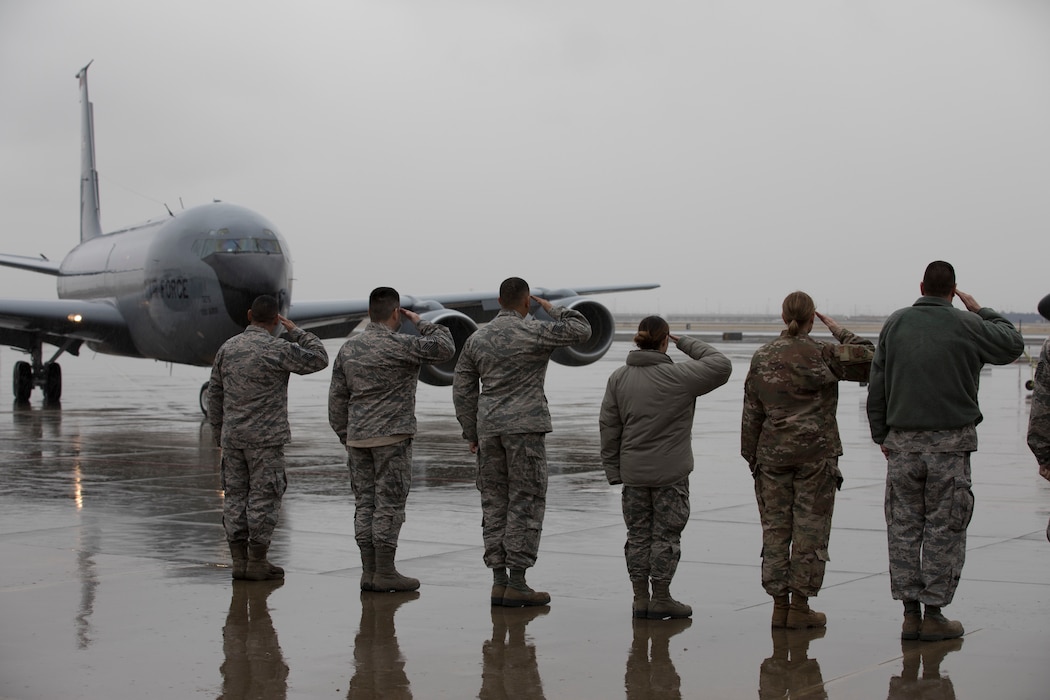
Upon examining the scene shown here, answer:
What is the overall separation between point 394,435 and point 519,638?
74.9 inches

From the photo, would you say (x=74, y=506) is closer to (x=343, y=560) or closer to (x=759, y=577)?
(x=343, y=560)

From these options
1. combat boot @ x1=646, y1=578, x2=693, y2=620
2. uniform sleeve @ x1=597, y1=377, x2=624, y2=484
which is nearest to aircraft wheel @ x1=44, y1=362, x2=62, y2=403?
uniform sleeve @ x1=597, y1=377, x2=624, y2=484

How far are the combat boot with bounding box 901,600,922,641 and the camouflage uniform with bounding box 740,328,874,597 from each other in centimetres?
45

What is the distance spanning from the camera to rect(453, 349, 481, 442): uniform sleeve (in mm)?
7664

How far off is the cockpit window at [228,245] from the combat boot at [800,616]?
15394mm

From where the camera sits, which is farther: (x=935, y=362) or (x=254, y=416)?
(x=254, y=416)

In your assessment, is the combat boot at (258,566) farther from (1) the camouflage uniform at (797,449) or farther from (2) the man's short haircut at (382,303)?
(1) the camouflage uniform at (797,449)

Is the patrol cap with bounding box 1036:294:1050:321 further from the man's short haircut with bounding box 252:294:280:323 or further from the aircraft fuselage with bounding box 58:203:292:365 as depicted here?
the aircraft fuselage with bounding box 58:203:292:365

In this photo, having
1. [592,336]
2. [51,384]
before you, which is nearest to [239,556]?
[592,336]

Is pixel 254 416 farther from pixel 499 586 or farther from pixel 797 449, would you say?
pixel 797 449

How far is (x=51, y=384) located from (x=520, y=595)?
20.4 meters

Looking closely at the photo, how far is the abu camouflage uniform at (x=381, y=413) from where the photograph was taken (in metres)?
7.83

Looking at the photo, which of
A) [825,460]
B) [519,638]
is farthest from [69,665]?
[825,460]

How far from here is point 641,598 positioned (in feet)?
22.4
